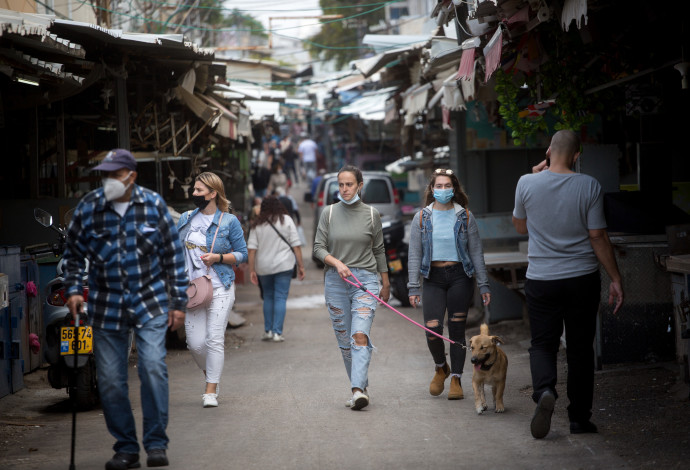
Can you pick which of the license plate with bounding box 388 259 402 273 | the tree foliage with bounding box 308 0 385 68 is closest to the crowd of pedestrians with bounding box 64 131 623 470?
the license plate with bounding box 388 259 402 273

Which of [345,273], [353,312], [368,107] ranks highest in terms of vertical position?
[368,107]

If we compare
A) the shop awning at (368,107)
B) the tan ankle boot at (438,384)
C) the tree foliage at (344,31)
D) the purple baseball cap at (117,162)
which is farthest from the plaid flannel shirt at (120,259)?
the tree foliage at (344,31)

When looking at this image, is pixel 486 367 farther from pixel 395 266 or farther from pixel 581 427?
pixel 395 266

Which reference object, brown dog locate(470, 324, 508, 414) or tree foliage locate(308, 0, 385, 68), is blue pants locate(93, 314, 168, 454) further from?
tree foliage locate(308, 0, 385, 68)

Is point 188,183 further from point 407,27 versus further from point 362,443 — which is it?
point 407,27

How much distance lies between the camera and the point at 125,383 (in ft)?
17.8

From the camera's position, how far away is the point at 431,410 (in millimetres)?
7125

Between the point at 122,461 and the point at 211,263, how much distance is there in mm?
2435

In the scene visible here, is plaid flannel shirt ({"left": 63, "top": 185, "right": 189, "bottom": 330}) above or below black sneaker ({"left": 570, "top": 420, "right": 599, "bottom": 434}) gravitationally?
above

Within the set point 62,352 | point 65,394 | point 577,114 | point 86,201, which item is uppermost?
point 577,114

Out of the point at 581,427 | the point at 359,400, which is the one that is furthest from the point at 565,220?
the point at 359,400

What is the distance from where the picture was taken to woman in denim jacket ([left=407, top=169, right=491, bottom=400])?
296 inches

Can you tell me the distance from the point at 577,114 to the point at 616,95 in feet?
1.70

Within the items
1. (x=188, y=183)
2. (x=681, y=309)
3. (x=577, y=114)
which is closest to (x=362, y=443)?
(x=681, y=309)
